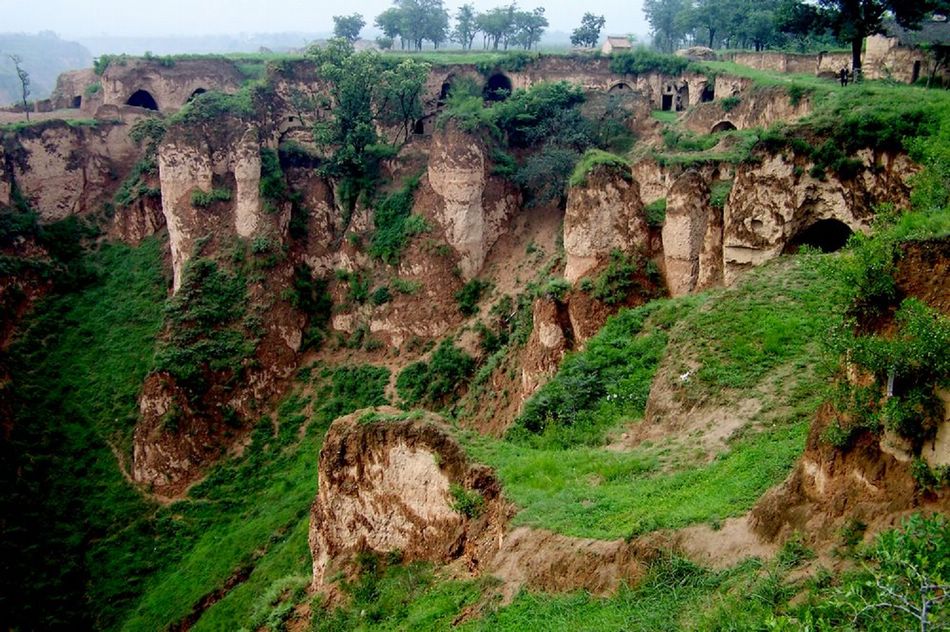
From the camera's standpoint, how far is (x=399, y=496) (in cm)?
1716

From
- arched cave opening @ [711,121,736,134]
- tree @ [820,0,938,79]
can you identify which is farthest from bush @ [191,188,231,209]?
tree @ [820,0,938,79]

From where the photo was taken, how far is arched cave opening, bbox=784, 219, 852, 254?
70.5 ft

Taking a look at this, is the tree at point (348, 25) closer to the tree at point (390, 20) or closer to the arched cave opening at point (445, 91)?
the tree at point (390, 20)

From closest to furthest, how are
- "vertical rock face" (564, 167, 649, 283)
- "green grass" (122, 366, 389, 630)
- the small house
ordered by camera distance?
"green grass" (122, 366, 389, 630), "vertical rock face" (564, 167, 649, 283), the small house

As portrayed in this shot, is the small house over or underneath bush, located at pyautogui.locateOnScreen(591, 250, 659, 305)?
over

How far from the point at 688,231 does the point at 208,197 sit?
23.5 metres

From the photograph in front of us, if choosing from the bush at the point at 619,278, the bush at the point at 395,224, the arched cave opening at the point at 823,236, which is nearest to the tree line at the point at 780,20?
the arched cave opening at the point at 823,236

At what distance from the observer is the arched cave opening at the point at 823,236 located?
21500mm

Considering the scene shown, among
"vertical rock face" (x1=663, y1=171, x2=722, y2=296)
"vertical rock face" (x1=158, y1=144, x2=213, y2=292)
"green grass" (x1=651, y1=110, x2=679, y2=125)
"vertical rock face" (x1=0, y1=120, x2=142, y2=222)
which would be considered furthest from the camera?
"green grass" (x1=651, y1=110, x2=679, y2=125)

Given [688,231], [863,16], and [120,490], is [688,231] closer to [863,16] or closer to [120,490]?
[863,16]

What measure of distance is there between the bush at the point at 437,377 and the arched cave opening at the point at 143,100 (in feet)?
87.8

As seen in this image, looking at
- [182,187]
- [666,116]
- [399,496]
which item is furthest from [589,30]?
[399,496]

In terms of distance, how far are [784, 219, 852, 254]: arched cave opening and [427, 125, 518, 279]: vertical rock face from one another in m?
16.7

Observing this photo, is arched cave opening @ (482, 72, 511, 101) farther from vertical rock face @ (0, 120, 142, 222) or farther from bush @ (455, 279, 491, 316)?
vertical rock face @ (0, 120, 142, 222)
